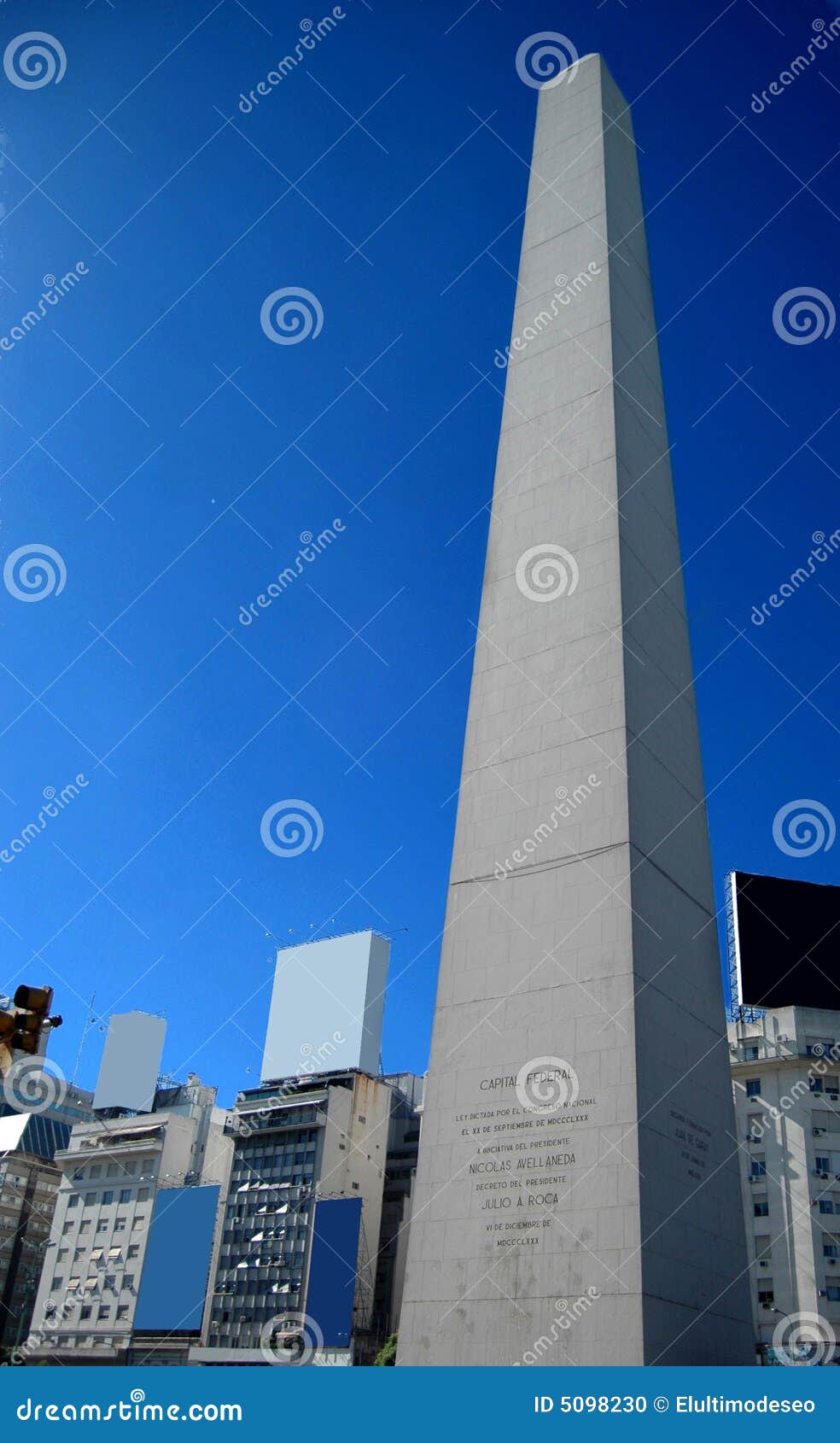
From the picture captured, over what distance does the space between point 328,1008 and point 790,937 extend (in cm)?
3080

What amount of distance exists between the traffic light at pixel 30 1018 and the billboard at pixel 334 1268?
2175 inches

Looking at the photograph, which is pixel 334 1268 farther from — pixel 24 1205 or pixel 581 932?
pixel 581 932

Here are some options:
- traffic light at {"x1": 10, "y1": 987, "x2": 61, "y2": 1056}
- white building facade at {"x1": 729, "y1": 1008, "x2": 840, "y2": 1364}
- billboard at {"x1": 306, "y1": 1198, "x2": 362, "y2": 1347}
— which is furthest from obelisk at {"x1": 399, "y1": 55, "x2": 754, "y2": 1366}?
billboard at {"x1": 306, "y1": 1198, "x2": 362, "y2": 1347}

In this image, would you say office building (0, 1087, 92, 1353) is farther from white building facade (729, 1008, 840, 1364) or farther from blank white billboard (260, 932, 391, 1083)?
white building facade (729, 1008, 840, 1364)

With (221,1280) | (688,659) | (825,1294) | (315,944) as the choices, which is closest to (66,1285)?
(221,1280)

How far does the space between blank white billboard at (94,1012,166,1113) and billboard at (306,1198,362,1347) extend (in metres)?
20.6

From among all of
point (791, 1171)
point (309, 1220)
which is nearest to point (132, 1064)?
point (309, 1220)

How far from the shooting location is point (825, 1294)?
44.5 m

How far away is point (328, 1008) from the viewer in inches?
2726

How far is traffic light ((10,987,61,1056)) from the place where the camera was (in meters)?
8.66

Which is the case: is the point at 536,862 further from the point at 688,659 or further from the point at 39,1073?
the point at 39,1073

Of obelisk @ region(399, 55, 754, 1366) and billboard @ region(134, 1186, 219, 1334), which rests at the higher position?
billboard @ region(134, 1186, 219, 1334)

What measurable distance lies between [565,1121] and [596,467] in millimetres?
10178
